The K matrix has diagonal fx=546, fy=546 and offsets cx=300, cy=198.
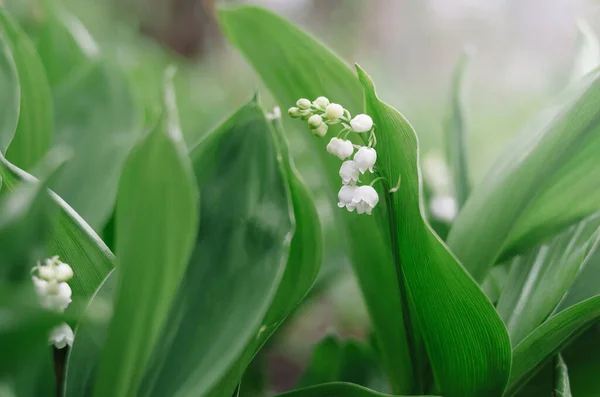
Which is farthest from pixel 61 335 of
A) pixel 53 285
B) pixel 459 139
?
pixel 459 139

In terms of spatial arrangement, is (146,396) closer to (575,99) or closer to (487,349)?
(487,349)

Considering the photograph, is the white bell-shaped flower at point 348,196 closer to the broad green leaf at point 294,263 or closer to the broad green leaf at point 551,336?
the broad green leaf at point 294,263

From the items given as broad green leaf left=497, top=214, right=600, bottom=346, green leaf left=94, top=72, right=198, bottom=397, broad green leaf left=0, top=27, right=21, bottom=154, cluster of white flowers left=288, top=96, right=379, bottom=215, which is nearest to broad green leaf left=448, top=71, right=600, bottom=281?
broad green leaf left=497, top=214, right=600, bottom=346

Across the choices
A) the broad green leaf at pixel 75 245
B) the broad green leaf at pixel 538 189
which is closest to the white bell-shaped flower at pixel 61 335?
the broad green leaf at pixel 75 245

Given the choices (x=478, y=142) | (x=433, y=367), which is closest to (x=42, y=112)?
(x=433, y=367)

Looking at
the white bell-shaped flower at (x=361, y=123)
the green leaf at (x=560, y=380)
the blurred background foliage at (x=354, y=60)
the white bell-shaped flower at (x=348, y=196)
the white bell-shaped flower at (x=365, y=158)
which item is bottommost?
the blurred background foliage at (x=354, y=60)
